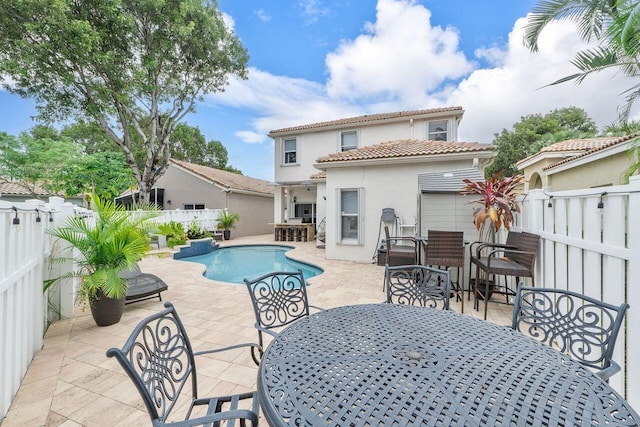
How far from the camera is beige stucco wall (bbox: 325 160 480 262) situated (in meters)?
8.30

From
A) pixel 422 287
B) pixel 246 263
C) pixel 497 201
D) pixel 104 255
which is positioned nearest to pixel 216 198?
pixel 246 263

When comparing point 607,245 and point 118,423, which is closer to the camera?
Result: point 118,423

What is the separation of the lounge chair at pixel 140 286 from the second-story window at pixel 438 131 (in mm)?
12143

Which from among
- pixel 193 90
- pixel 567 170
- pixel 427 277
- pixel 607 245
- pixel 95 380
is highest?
pixel 193 90

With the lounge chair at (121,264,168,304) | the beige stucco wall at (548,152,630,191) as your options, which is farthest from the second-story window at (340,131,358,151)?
the lounge chair at (121,264,168,304)

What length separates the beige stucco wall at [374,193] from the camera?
27.2 ft

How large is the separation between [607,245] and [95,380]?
4.90 metres

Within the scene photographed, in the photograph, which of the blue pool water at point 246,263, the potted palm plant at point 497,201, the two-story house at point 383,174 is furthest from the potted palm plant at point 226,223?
the potted palm plant at point 497,201

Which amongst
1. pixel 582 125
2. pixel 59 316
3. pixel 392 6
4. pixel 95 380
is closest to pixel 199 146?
pixel 392 6

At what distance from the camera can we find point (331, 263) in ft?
28.3

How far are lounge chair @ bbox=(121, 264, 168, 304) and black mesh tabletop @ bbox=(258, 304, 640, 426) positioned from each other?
154 inches

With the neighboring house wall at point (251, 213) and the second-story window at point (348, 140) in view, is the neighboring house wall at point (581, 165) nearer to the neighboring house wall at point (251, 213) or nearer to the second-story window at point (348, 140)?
the second-story window at point (348, 140)

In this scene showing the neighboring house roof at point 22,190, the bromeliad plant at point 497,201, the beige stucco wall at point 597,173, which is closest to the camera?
the bromeliad plant at point 497,201

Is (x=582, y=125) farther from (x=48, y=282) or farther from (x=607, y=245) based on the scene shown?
(x=48, y=282)
